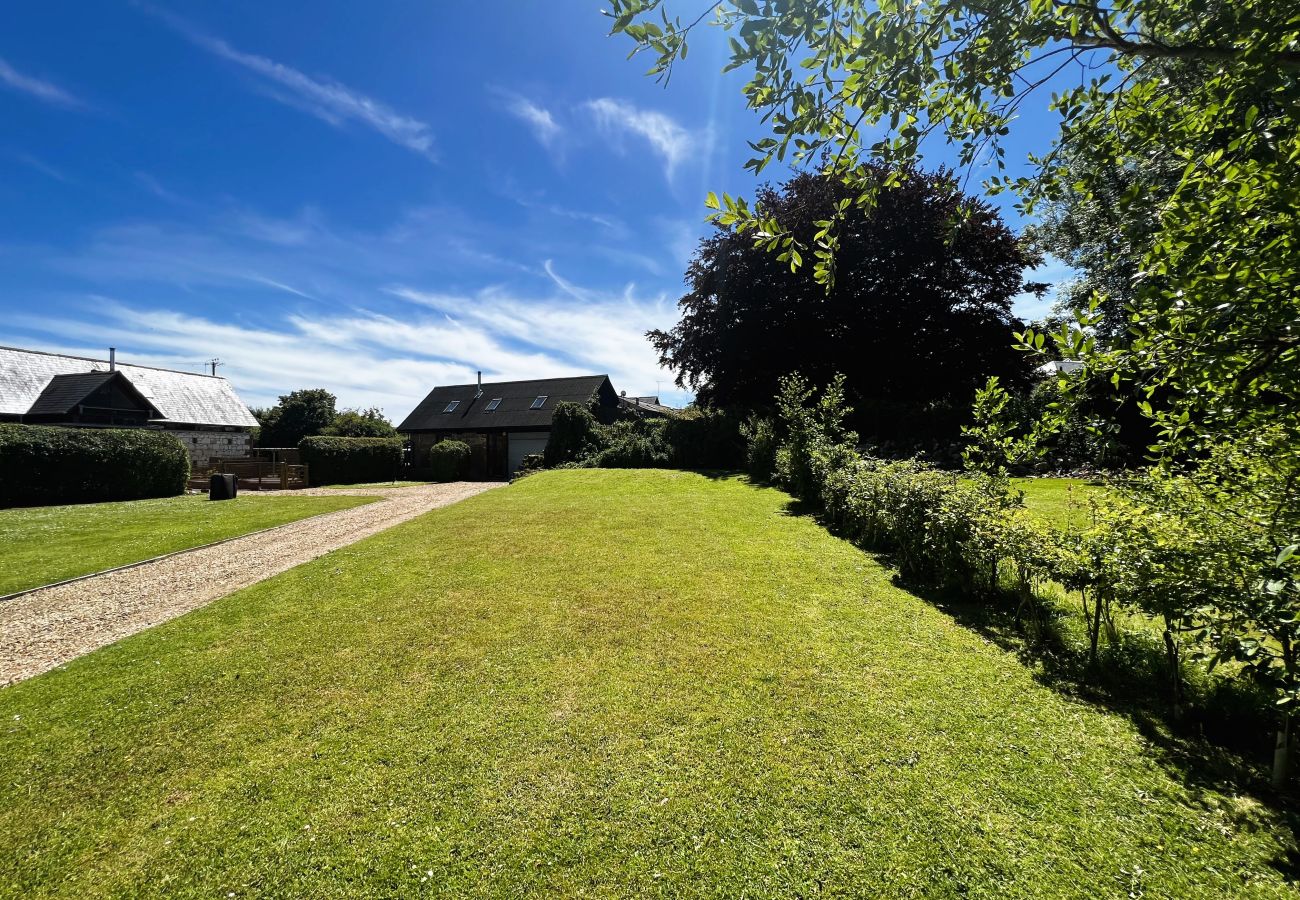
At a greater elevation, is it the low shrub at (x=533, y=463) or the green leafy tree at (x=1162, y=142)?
the green leafy tree at (x=1162, y=142)

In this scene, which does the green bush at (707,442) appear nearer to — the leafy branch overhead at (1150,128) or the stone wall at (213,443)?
the leafy branch overhead at (1150,128)

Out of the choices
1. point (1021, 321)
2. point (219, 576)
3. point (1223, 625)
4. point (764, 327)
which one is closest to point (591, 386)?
point (764, 327)

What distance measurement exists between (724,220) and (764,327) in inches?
728

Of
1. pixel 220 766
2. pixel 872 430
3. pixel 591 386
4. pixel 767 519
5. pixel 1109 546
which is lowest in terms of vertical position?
pixel 220 766

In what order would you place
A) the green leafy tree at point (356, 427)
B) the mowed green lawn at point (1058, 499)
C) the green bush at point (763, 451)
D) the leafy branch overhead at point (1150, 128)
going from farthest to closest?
the green leafy tree at point (356, 427) → the green bush at point (763, 451) → the mowed green lawn at point (1058, 499) → the leafy branch overhead at point (1150, 128)

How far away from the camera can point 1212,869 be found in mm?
2207

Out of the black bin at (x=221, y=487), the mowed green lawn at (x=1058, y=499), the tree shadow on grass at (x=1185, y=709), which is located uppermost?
the mowed green lawn at (x=1058, y=499)

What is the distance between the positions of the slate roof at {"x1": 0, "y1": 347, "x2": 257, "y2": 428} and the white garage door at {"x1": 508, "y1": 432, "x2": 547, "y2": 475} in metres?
19.4

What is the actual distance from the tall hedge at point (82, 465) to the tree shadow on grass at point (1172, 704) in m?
23.7

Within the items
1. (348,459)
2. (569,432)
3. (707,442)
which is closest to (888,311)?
(707,442)

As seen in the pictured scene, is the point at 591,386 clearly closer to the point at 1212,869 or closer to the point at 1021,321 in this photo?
the point at 1021,321

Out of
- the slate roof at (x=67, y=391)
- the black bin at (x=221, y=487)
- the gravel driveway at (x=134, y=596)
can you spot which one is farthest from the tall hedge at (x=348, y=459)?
the gravel driveway at (x=134, y=596)

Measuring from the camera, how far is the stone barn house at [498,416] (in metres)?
28.3

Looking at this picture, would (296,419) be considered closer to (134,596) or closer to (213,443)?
(213,443)
